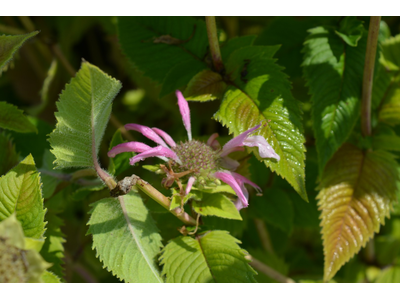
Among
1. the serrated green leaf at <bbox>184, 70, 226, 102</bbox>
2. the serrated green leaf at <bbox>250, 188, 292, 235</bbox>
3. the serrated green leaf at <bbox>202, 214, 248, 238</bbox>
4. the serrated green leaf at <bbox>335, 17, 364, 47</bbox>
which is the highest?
the serrated green leaf at <bbox>335, 17, 364, 47</bbox>

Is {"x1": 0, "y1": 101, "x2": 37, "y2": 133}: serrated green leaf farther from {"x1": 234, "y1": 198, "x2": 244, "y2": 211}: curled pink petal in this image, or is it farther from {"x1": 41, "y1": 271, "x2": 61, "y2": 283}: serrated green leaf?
{"x1": 234, "y1": 198, "x2": 244, "y2": 211}: curled pink petal

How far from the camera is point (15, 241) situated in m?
0.40

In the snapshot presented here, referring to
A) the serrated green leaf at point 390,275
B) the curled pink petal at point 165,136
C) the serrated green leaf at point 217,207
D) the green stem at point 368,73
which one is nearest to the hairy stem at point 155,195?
the serrated green leaf at point 217,207

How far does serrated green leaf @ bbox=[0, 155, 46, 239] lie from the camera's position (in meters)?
0.56

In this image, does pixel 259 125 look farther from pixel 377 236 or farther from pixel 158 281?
pixel 377 236

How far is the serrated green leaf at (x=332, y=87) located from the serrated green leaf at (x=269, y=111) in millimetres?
82

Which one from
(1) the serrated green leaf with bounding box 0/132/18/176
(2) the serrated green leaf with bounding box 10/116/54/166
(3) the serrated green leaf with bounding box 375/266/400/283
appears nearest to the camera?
(1) the serrated green leaf with bounding box 0/132/18/176

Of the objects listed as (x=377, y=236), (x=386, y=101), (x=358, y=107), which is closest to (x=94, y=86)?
(x=358, y=107)

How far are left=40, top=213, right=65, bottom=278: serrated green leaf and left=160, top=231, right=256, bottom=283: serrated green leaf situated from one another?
210 millimetres

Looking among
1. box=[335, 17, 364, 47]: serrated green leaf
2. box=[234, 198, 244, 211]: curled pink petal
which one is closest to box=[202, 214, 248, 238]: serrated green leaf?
box=[234, 198, 244, 211]: curled pink petal

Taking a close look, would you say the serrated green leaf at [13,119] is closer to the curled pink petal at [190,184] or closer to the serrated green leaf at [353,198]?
the curled pink petal at [190,184]

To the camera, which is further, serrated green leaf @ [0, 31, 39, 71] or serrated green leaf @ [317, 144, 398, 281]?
serrated green leaf @ [317, 144, 398, 281]

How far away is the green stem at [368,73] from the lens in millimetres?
667

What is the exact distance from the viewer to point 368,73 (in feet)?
2.30
